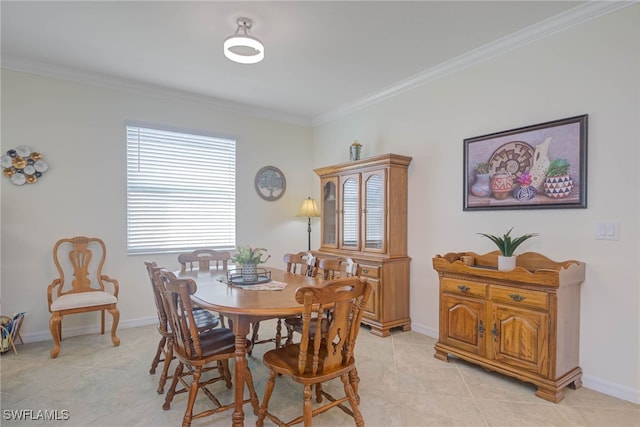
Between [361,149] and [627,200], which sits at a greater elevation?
[361,149]

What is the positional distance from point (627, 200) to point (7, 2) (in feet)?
14.5

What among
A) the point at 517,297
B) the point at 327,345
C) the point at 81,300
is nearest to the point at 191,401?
the point at 327,345

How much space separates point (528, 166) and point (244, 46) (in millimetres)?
2396

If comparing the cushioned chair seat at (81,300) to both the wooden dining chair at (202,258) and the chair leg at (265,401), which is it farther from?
the chair leg at (265,401)

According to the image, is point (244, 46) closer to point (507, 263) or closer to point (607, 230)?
point (507, 263)

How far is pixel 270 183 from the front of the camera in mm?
4859

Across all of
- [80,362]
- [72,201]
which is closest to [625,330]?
[80,362]

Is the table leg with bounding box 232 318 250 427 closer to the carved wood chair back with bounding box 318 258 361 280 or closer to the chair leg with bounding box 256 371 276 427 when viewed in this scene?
the chair leg with bounding box 256 371 276 427

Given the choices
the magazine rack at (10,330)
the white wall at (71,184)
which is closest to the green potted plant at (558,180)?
the white wall at (71,184)

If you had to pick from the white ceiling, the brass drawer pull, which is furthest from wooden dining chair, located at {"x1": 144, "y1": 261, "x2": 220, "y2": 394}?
the brass drawer pull

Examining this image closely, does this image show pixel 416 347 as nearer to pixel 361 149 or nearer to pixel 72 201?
pixel 361 149

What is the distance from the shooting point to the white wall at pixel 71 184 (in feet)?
10.9

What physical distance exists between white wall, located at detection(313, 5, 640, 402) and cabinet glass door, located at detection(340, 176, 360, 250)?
2.27ft

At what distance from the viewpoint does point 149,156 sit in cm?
397
